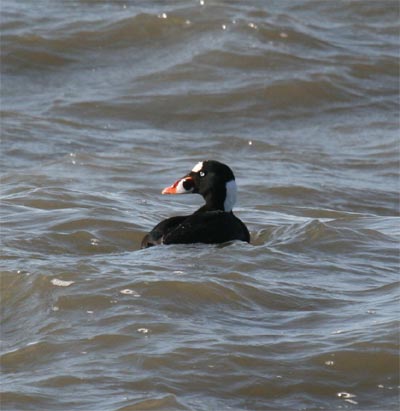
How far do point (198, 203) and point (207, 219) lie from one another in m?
2.18

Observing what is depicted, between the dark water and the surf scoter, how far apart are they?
99 mm

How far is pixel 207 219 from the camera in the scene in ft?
28.3

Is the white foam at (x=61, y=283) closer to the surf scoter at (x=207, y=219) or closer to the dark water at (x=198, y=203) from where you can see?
the dark water at (x=198, y=203)

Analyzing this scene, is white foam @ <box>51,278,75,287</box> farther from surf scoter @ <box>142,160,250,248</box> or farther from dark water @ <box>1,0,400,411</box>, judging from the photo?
surf scoter @ <box>142,160,250,248</box>

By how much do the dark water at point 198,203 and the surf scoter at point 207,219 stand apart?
0.10 m

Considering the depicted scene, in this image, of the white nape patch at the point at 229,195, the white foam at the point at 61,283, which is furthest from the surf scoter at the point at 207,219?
the white foam at the point at 61,283

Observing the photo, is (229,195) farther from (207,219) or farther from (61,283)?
(61,283)

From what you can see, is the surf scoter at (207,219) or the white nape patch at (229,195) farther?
the white nape patch at (229,195)

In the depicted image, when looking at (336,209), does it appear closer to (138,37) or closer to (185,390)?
(185,390)

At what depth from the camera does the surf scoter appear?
8.34 meters

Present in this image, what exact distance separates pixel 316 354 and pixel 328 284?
1409 millimetres

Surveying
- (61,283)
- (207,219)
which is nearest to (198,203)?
(207,219)

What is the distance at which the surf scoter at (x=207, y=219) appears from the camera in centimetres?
834

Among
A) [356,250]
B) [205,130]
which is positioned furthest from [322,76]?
[356,250]
